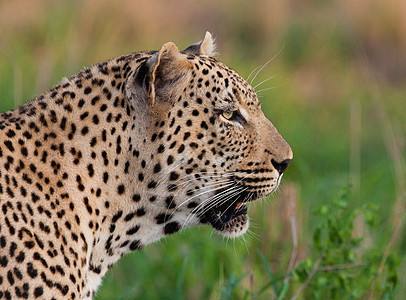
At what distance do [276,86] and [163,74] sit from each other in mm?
8205

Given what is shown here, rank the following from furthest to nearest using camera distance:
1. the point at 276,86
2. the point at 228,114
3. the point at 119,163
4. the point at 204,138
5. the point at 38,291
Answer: the point at 276,86 < the point at 228,114 < the point at 204,138 < the point at 119,163 < the point at 38,291

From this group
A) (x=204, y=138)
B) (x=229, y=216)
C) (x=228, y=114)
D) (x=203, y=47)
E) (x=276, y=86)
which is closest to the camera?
(x=204, y=138)

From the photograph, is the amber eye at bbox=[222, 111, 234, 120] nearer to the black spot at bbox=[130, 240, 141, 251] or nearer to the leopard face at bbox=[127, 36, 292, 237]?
the leopard face at bbox=[127, 36, 292, 237]

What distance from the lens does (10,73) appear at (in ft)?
36.3

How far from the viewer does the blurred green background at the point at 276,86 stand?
7.43m

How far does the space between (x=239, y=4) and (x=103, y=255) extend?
1430 centimetres

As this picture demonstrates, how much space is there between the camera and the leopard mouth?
548cm

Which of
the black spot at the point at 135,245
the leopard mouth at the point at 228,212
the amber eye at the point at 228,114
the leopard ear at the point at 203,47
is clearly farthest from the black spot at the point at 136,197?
the leopard ear at the point at 203,47

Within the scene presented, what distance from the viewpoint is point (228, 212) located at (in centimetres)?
562

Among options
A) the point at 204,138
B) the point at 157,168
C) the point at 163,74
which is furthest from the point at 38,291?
the point at 163,74

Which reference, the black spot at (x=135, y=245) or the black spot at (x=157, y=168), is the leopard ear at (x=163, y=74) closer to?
the black spot at (x=157, y=168)

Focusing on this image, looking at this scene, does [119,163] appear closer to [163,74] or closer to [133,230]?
[133,230]

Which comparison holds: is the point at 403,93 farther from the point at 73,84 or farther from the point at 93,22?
the point at 73,84

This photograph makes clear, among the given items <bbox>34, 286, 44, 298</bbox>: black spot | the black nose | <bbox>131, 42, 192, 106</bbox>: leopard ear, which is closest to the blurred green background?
the black nose
